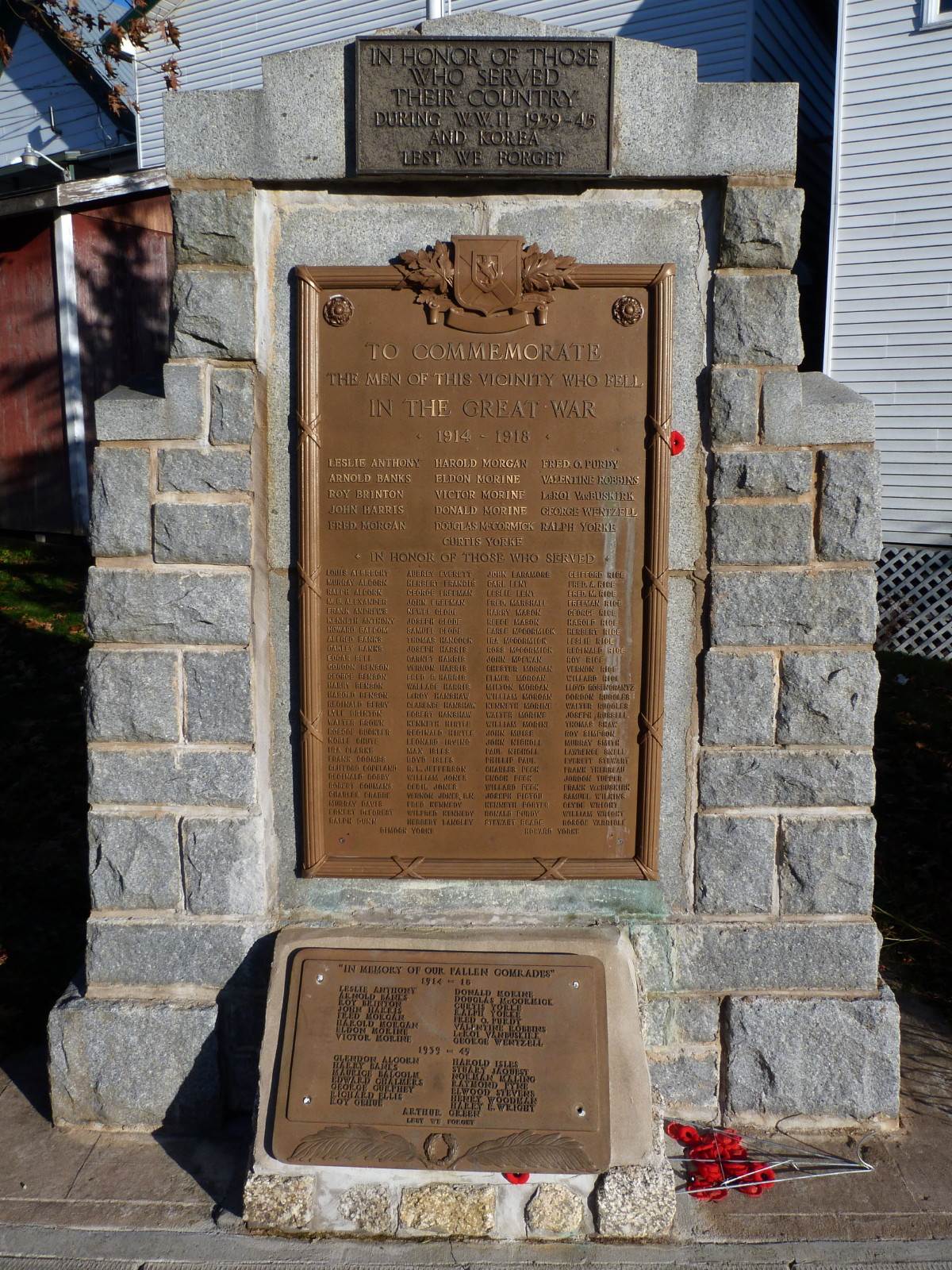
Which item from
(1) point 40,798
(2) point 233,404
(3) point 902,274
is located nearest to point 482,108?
(2) point 233,404

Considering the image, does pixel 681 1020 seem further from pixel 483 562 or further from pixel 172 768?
pixel 172 768

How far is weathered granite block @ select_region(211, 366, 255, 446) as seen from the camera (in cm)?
350

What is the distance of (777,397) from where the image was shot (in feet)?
11.4

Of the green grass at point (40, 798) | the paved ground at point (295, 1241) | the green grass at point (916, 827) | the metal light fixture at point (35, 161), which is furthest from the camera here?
the metal light fixture at point (35, 161)

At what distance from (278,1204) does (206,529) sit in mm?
2182

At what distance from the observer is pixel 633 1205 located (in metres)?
3.10

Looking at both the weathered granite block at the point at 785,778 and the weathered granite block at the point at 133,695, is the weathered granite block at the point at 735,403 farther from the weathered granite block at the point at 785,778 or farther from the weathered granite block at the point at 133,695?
the weathered granite block at the point at 133,695

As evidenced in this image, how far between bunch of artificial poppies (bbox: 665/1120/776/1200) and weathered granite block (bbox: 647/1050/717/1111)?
Result: 0.11 metres

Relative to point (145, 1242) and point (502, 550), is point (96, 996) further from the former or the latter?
point (502, 550)

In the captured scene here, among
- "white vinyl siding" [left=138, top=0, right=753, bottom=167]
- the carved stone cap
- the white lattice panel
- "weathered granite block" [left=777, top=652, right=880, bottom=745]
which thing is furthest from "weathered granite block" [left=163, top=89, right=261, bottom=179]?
"white vinyl siding" [left=138, top=0, right=753, bottom=167]

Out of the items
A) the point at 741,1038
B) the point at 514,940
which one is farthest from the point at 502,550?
the point at 741,1038

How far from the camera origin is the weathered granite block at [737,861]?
3.62 meters

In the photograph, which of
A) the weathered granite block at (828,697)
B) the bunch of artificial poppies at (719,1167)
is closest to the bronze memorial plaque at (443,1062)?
the bunch of artificial poppies at (719,1167)

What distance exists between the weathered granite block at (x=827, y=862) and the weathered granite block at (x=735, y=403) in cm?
137
